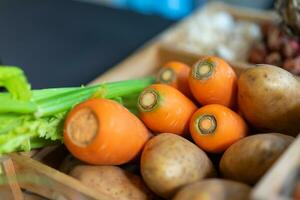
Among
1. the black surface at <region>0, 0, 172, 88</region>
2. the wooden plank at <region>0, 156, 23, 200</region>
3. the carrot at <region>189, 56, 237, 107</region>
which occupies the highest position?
the carrot at <region>189, 56, 237, 107</region>

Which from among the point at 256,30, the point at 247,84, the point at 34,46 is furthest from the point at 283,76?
the point at 34,46

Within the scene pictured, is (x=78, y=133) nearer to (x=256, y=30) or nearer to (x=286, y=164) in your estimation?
(x=286, y=164)

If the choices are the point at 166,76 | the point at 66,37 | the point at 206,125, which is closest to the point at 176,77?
the point at 166,76

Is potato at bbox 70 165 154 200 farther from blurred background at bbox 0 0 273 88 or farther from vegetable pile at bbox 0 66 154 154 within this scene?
blurred background at bbox 0 0 273 88

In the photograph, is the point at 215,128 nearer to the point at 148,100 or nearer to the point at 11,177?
the point at 148,100

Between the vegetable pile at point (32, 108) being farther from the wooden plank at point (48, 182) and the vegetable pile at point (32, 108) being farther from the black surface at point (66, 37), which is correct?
the black surface at point (66, 37)

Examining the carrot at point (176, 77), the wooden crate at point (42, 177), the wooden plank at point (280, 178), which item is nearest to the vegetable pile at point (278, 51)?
the wooden crate at point (42, 177)

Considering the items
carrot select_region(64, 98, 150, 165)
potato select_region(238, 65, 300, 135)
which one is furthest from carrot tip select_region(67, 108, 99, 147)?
potato select_region(238, 65, 300, 135)
